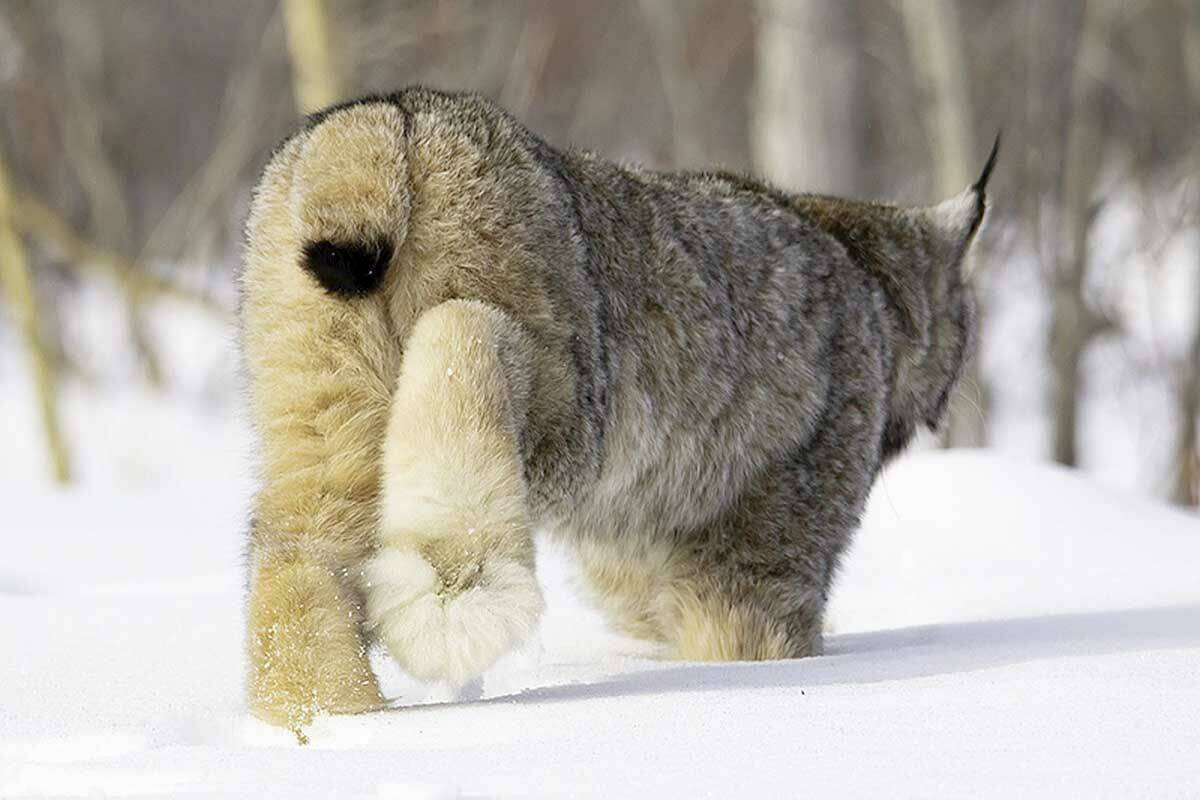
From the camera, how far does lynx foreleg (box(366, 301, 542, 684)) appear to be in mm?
2895

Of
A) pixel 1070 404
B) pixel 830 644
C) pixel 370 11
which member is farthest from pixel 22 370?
pixel 830 644

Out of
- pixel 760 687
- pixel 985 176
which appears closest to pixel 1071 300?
pixel 985 176

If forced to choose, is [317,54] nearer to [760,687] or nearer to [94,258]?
[94,258]

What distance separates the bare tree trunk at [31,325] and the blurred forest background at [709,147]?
0.03m

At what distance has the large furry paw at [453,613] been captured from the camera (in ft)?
9.42

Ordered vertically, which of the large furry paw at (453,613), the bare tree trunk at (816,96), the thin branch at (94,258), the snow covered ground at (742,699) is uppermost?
the bare tree trunk at (816,96)

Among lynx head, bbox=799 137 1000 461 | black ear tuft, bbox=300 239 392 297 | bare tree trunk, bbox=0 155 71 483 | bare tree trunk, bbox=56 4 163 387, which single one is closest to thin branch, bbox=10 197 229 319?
bare tree trunk, bbox=0 155 71 483

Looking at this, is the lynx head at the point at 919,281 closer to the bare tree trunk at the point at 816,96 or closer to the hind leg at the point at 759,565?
the hind leg at the point at 759,565

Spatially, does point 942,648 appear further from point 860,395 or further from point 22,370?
point 22,370

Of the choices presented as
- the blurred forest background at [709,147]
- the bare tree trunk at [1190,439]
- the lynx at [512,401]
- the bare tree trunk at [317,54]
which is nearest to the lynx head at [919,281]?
the lynx at [512,401]

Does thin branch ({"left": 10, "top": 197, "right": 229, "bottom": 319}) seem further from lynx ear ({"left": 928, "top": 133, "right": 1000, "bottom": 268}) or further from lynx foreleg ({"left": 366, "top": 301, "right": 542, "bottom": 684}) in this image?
lynx foreleg ({"left": 366, "top": 301, "right": 542, "bottom": 684})

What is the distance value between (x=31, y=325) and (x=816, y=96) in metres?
5.24

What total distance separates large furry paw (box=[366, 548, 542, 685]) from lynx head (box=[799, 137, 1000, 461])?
2078 millimetres

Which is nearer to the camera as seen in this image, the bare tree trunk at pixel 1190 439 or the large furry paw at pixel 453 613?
the large furry paw at pixel 453 613
